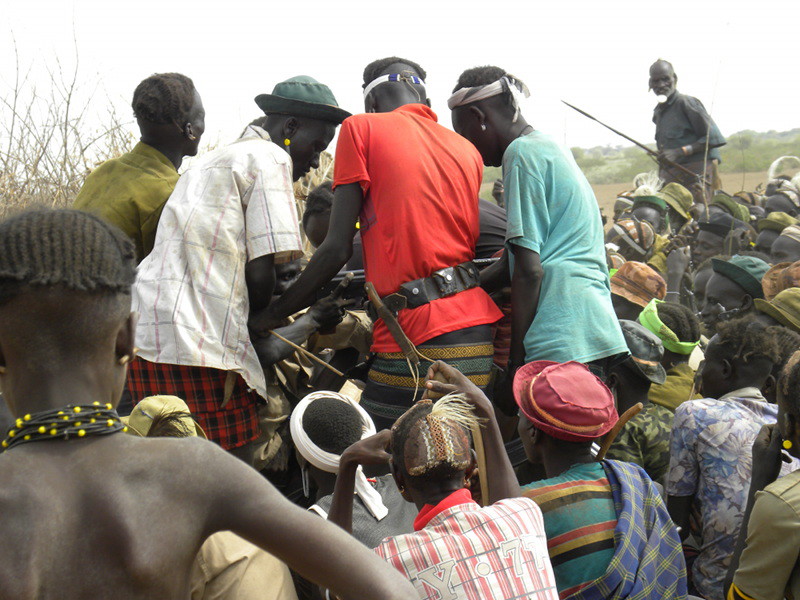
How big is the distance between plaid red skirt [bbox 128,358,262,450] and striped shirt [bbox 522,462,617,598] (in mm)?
1226

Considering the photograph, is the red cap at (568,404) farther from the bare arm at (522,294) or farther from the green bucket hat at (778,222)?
the green bucket hat at (778,222)

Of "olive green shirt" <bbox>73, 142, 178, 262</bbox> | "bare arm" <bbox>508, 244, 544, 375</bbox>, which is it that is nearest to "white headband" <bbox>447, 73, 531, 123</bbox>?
"bare arm" <bbox>508, 244, 544, 375</bbox>

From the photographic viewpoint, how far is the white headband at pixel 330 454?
3129 millimetres

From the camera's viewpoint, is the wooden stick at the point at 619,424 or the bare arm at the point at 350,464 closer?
the bare arm at the point at 350,464

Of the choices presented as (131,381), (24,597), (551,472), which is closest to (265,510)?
(24,597)

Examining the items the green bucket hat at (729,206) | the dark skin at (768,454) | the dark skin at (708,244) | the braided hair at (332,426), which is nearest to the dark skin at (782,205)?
the green bucket hat at (729,206)

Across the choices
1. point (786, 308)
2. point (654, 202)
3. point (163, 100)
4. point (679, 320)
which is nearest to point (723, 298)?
point (786, 308)

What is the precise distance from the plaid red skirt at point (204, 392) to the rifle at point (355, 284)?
585 mm

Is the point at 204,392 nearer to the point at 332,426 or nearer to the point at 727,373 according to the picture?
the point at 332,426

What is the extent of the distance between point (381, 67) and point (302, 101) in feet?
1.31

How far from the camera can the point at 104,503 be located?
1.54m

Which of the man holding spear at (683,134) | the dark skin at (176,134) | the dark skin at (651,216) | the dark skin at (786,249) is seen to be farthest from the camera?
the man holding spear at (683,134)

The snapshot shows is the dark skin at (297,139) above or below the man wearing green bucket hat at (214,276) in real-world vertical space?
above

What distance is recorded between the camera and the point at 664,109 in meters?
12.9
